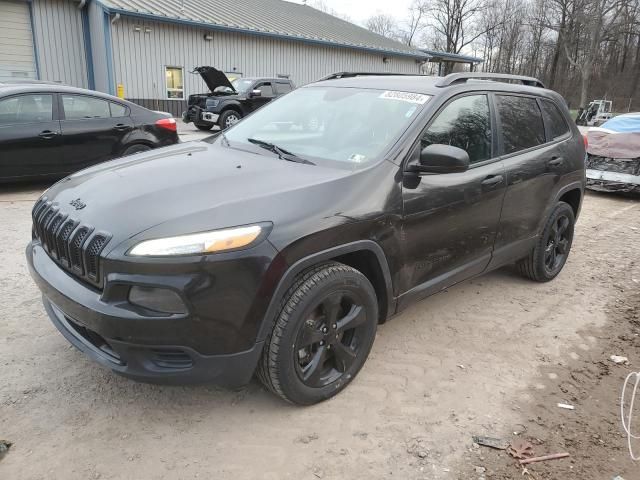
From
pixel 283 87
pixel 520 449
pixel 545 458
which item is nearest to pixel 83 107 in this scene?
pixel 520 449

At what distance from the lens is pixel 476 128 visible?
3.62 metres

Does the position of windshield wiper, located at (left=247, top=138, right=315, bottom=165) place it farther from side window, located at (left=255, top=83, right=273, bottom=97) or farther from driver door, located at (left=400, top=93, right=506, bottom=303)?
side window, located at (left=255, top=83, right=273, bottom=97)

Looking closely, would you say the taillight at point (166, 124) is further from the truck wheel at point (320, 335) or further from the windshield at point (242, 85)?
the windshield at point (242, 85)

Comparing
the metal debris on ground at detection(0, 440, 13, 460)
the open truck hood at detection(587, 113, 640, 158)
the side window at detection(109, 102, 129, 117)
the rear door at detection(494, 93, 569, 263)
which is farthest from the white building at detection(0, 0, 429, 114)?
the metal debris on ground at detection(0, 440, 13, 460)

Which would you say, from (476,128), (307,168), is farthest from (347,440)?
(476,128)

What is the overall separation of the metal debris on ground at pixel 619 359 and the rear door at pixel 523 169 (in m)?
1.01

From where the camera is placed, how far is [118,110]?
25.2 feet

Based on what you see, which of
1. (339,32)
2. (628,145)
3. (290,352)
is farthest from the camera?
(339,32)

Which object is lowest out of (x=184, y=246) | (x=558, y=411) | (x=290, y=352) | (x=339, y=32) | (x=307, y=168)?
(x=558, y=411)

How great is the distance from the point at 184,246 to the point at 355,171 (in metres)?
1.08

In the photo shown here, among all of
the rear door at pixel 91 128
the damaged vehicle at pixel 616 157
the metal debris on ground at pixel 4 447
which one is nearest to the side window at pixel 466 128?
the metal debris on ground at pixel 4 447

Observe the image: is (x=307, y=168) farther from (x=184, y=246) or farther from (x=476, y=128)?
(x=476, y=128)

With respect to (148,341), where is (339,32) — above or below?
above

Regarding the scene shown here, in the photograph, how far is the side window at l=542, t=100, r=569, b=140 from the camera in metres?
4.44
